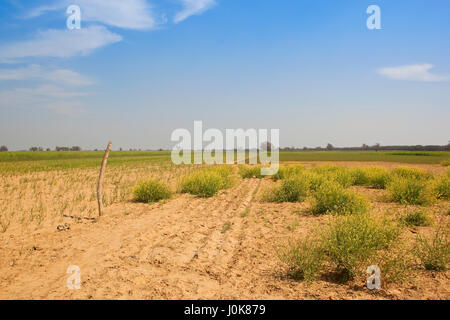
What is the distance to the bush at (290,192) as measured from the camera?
1021 cm

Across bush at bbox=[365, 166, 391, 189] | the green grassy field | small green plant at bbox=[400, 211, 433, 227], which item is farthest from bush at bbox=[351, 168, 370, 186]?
the green grassy field

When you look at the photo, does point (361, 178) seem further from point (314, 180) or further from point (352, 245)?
point (352, 245)

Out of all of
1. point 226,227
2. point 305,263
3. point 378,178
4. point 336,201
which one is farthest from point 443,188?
point 305,263

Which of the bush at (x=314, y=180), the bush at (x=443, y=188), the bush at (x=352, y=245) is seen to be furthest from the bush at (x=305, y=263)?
the bush at (x=443, y=188)

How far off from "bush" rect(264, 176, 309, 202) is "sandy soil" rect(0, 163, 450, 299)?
171 centimetres

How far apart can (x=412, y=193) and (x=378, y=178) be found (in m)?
4.40

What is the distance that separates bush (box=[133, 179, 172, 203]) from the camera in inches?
420

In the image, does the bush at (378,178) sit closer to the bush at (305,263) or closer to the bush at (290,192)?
the bush at (290,192)

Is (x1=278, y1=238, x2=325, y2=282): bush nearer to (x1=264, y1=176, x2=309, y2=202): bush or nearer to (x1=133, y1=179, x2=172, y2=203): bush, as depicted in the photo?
(x1=264, y1=176, x2=309, y2=202): bush

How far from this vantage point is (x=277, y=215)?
814 centimetres

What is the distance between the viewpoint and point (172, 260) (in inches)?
191
